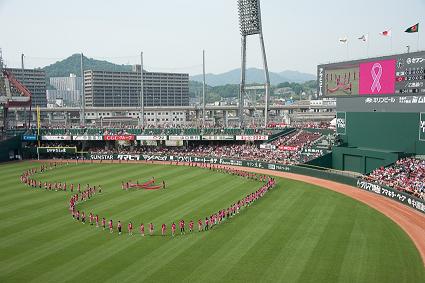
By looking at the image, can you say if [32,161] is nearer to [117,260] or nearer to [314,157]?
[314,157]

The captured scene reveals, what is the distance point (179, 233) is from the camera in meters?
27.3

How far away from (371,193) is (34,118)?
121741mm

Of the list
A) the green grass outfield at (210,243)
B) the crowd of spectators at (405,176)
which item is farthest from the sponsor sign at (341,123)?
the green grass outfield at (210,243)

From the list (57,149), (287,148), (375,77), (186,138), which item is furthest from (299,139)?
(57,149)

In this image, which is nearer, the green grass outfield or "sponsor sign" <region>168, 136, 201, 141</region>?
the green grass outfield

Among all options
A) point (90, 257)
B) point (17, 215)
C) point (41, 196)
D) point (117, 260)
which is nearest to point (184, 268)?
point (117, 260)

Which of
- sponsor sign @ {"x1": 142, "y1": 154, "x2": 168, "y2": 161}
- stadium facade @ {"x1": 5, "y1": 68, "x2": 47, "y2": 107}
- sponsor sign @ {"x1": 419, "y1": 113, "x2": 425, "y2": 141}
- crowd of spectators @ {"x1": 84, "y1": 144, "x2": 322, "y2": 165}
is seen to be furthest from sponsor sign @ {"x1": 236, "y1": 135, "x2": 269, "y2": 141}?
stadium facade @ {"x1": 5, "y1": 68, "x2": 47, "y2": 107}

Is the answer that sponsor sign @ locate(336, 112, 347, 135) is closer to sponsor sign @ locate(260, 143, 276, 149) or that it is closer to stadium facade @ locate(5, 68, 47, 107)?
sponsor sign @ locate(260, 143, 276, 149)

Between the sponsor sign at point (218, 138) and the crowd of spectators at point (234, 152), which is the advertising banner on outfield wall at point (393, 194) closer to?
the crowd of spectators at point (234, 152)

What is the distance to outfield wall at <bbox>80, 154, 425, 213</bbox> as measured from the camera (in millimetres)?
34941

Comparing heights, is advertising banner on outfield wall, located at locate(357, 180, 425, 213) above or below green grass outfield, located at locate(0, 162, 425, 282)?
above

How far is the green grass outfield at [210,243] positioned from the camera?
2066 cm

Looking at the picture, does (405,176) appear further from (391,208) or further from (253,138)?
(253,138)

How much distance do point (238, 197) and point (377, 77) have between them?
2057cm
